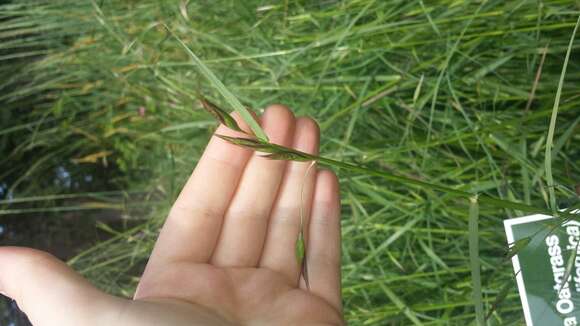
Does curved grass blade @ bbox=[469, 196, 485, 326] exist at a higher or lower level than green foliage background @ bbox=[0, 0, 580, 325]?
lower

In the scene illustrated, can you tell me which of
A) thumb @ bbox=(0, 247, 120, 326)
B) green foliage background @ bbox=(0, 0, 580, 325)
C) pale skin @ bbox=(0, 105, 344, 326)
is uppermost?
green foliage background @ bbox=(0, 0, 580, 325)

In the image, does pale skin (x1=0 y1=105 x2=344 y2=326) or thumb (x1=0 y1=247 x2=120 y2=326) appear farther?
pale skin (x1=0 y1=105 x2=344 y2=326)

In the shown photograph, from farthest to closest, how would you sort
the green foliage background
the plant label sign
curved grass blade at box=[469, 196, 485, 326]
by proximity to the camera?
the green foliage background → the plant label sign → curved grass blade at box=[469, 196, 485, 326]

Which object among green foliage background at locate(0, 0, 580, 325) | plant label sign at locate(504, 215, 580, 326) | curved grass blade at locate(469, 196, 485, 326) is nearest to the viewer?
curved grass blade at locate(469, 196, 485, 326)

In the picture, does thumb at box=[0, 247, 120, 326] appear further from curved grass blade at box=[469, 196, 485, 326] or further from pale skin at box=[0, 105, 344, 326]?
curved grass blade at box=[469, 196, 485, 326]

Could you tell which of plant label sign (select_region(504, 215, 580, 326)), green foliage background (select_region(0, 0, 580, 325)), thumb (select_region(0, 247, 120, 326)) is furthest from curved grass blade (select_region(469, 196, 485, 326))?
thumb (select_region(0, 247, 120, 326))

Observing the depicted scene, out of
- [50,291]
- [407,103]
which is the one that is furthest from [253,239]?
[407,103]
